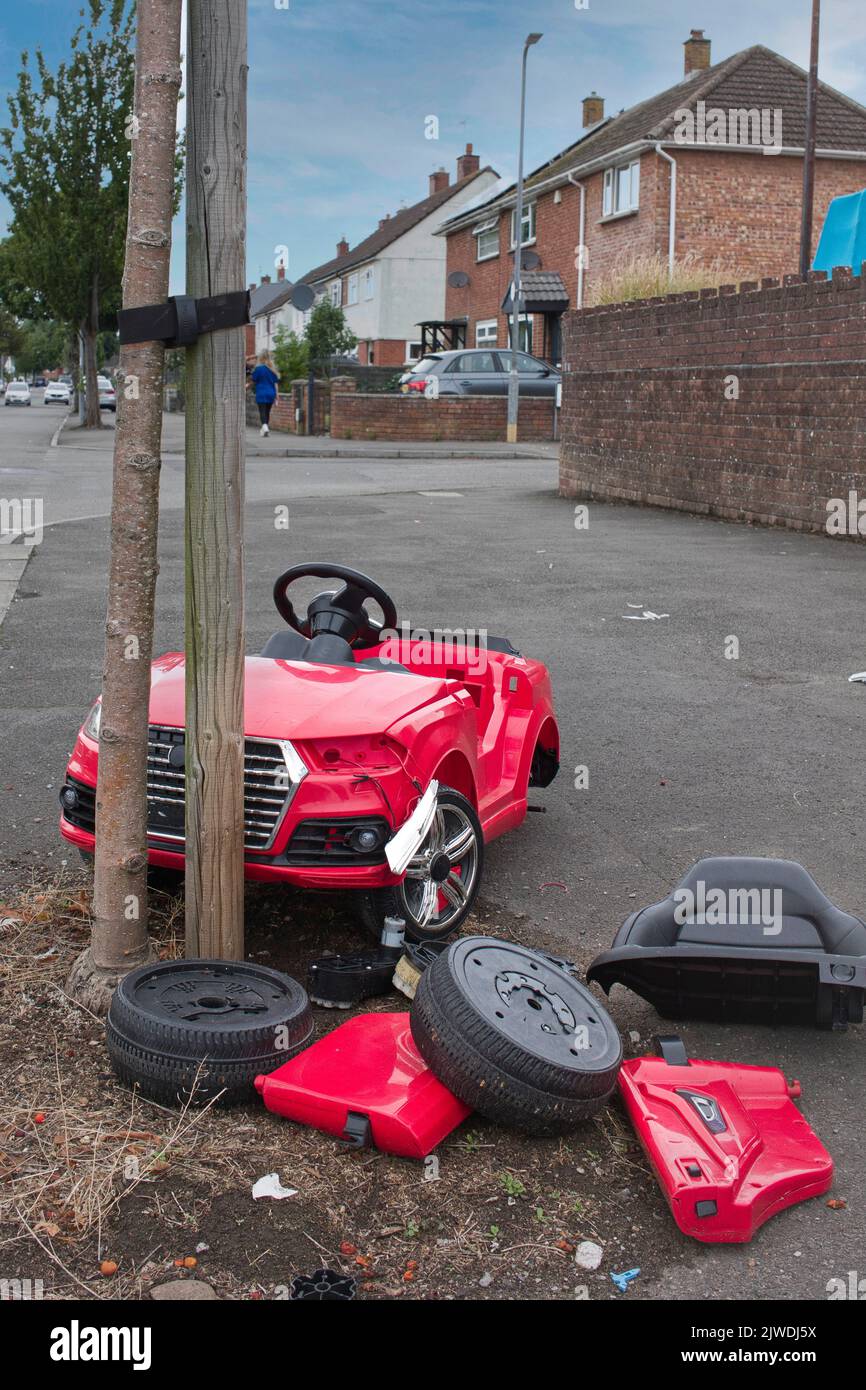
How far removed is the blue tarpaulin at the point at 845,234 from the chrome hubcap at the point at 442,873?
13981 mm

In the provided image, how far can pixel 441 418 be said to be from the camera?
114 ft

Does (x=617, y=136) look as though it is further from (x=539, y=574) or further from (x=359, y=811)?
(x=359, y=811)

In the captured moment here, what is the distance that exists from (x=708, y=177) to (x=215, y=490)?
34.2m

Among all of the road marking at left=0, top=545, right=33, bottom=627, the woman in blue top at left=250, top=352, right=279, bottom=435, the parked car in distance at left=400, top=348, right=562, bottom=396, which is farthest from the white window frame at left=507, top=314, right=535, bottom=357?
the road marking at left=0, top=545, right=33, bottom=627

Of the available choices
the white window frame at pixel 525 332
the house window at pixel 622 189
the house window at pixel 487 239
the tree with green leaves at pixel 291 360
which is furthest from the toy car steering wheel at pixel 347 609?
the tree with green leaves at pixel 291 360

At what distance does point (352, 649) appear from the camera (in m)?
4.95

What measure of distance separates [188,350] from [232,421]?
22 centimetres

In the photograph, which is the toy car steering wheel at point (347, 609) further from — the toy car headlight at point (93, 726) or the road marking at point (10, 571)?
the road marking at point (10, 571)

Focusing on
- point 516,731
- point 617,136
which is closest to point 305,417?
point 617,136

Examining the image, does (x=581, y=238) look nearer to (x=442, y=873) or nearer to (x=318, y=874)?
(x=442, y=873)

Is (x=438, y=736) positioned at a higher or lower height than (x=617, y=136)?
lower

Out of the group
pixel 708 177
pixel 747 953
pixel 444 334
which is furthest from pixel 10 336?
pixel 747 953

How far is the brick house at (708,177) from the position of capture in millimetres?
34406

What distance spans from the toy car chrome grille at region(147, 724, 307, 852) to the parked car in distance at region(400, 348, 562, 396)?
31967 mm
